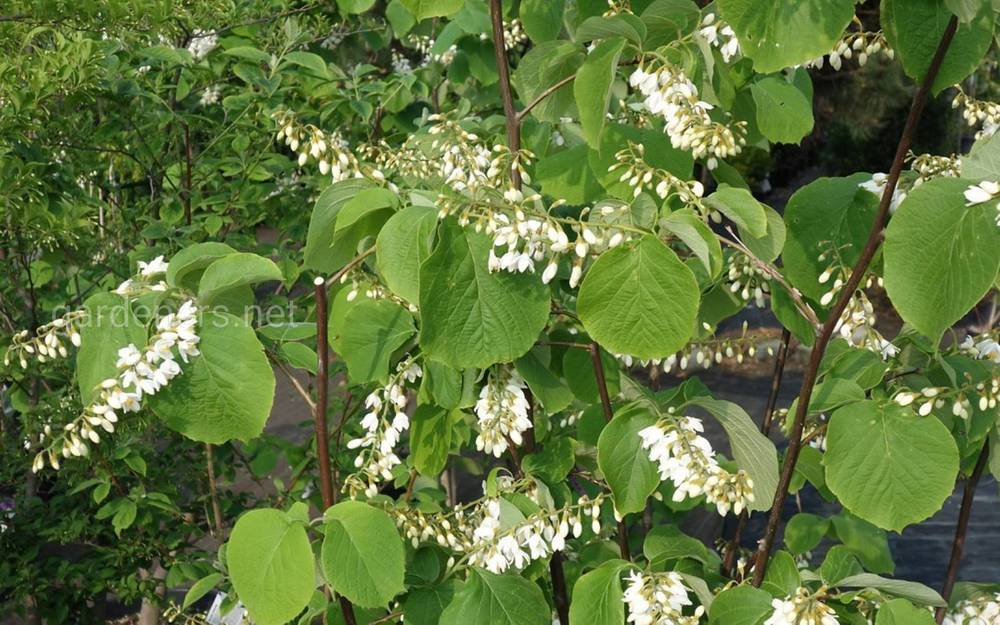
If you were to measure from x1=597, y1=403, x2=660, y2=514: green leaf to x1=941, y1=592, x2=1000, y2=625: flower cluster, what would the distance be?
738mm

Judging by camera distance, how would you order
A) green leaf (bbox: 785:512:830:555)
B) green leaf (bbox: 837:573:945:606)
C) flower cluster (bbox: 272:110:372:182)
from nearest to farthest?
green leaf (bbox: 837:573:945:606), flower cluster (bbox: 272:110:372:182), green leaf (bbox: 785:512:830:555)

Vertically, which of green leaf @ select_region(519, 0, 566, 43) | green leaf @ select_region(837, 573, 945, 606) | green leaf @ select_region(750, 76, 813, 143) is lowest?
green leaf @ select_region(837, 573, 945, 606)

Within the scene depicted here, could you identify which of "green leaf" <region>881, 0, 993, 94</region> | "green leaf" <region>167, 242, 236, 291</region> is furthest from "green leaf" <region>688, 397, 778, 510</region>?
"green leaf" <region>167, 242, 236, 291</region>

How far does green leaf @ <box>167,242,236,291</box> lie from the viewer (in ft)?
5.19

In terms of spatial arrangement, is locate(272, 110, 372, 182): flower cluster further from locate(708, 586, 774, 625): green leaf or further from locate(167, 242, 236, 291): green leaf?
locate(708, 586, 774, 625): green leaf

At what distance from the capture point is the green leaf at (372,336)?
176 cm

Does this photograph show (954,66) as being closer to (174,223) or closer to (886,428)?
(886,428)

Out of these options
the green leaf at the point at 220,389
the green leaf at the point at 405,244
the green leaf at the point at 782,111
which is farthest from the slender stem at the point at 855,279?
the green leaf at the point at 220,389

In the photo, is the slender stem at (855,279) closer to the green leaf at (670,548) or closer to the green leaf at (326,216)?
the green leaf at (670,548)

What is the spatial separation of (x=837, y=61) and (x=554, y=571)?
1088mm

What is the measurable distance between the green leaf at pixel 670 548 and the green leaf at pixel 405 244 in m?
0.69

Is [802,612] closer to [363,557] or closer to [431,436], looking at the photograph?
[363,557]

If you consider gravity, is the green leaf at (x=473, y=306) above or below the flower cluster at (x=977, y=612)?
above

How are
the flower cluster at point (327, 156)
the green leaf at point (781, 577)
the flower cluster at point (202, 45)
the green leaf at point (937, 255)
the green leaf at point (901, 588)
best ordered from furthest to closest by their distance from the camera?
the flower cluster at point (202, 45) → the flower cluster at point (327, 156) → the green leaf at point (781, 577) → the green leaf at point (901, 588) → the green leaf at point (937, 255)
